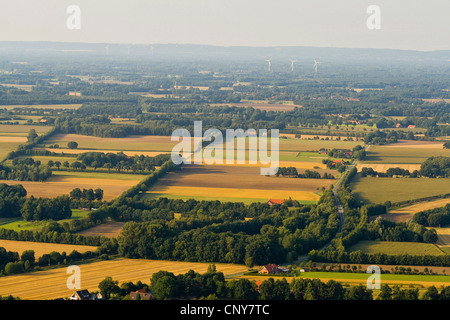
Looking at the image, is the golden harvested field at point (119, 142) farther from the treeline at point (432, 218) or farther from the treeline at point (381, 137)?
the treeline at point (432, 218)

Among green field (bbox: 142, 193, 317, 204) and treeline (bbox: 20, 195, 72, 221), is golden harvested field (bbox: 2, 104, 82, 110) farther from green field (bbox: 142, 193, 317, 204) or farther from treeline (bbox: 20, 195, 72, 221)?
treeline (bbox: 20, 195, 72, 221)

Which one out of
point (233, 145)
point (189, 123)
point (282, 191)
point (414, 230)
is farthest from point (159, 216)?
point (189, 123)

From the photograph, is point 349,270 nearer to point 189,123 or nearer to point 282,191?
point 282,191

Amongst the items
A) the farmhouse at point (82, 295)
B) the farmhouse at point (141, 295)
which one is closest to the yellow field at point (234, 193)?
the farmhouse at point (141, 295)

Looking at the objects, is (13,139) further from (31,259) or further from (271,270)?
(271,270)

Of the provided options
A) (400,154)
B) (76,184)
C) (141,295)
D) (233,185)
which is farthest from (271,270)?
(400,154)
